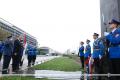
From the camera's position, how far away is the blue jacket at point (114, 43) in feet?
23.0

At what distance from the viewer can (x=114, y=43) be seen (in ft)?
23.4

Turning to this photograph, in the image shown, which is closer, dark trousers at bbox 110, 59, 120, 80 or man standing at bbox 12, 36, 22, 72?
dark trousers at bbox 110, 59, 120, 80

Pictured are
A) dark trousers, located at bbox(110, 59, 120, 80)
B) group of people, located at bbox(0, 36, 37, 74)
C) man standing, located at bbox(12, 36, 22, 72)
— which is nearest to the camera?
dark trousers, located at bbox(110, 59, 120, 80)

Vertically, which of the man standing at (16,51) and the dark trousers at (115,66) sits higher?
the man standing at (16,51)

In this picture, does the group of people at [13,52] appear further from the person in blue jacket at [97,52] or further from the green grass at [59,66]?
the person in blue jacket at [97,52]

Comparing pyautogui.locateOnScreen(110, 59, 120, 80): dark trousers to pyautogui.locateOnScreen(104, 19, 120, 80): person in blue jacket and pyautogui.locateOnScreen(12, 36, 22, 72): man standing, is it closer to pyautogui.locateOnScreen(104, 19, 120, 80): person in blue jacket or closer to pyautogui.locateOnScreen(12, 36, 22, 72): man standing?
pyautogui.locateOnScreen(104, 19, 120, 80): person in blue jacket

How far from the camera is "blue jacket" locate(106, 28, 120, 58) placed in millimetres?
7025

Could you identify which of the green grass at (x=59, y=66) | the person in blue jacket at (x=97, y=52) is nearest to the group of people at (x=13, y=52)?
the green grass at (x=59, y=66)

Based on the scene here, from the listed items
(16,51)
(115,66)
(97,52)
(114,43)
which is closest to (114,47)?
(114,43)

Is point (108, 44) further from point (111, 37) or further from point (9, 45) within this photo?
point (9, 45)

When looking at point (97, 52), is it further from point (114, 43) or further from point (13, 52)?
point (13, 52)

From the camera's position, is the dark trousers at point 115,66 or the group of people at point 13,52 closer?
the dark trousers at point 115,66

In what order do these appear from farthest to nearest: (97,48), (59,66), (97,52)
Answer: (59,66), (97,52), (97,48)

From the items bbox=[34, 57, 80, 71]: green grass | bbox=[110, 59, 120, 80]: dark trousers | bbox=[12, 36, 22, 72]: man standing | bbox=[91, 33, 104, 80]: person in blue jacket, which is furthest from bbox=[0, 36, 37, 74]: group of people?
bbox=[110, 59, 120, 80]: dark trousers
